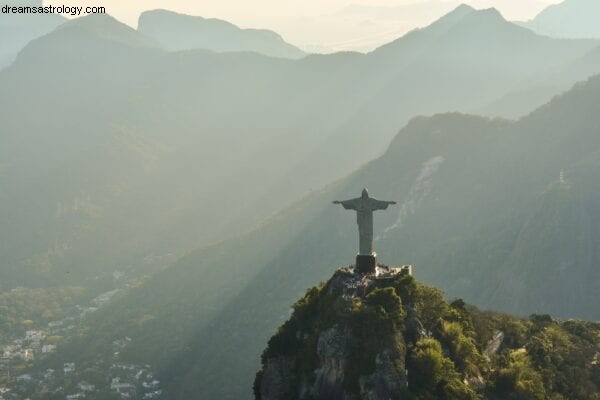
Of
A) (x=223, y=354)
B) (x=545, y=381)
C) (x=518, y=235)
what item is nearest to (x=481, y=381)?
(x=545, y=381)

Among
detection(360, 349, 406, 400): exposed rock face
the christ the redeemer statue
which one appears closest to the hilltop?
detection(360, 349, 406, 400): exposed rock face

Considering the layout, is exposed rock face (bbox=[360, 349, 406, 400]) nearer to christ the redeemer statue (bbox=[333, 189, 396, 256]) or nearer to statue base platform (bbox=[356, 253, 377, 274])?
statue base platform (bbox=[356, 253, 377, 274])

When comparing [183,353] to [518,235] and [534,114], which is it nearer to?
[518,235]

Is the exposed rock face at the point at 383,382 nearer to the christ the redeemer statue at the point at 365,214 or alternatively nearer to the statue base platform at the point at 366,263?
the statue base platform at the point at 366,263

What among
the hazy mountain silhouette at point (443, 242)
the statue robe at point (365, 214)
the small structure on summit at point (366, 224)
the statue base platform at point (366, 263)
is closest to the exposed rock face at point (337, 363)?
the statue base platform at point (366, 263)

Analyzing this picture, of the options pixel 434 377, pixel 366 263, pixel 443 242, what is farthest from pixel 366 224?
pixel 443 242

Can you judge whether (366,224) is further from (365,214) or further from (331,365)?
(331,365)
